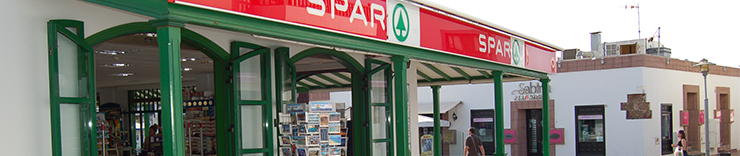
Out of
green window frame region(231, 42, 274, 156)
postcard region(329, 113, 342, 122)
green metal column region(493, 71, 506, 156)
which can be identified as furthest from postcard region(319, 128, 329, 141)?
green metal column region(493, 71, 506, 156)

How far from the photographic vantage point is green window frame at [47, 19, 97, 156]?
5062 mm

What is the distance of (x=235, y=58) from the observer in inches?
271

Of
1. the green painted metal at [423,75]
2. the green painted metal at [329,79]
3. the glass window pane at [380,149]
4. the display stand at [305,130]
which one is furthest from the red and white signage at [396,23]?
the green painted metal at [329,79]

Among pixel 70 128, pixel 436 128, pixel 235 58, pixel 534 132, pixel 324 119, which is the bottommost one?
pixel 534 132

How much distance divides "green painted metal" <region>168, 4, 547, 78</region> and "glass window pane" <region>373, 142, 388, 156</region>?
1600 millimetres

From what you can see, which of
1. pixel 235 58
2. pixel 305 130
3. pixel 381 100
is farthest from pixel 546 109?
pixel 235 58

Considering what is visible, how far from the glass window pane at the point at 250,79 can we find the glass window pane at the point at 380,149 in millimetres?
2576

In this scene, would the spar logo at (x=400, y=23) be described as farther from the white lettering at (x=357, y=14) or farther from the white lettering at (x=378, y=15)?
the white lettering at (x=357, y=14)

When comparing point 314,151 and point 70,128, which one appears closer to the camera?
point 70,128

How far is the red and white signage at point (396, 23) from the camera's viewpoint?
209 inches

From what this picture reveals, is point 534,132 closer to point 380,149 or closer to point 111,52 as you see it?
point 380,149

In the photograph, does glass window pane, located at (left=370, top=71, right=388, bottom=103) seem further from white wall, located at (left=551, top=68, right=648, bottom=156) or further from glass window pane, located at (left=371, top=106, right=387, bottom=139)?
white wall, located at (left=551, top=68, right=648, bottom=156)

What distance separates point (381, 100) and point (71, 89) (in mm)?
4789

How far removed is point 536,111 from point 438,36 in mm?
11818
